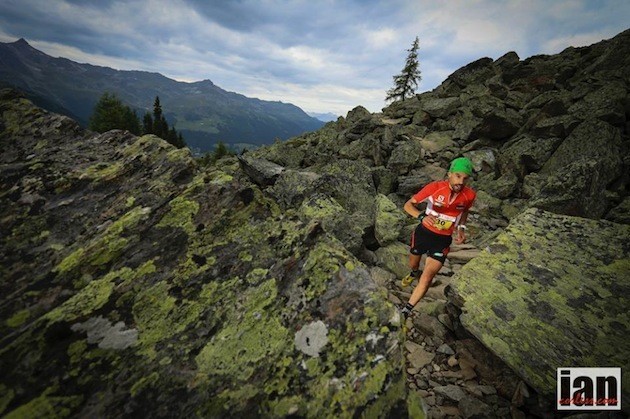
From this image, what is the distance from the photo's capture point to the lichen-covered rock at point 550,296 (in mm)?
5516

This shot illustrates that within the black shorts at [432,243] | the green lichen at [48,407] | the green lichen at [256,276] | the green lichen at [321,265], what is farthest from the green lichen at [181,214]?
the black shorts at [432,243]

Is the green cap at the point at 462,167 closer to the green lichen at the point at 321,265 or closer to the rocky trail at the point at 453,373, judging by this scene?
the rocky trail at the point at 453,373

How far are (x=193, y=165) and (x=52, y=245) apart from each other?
3.13m

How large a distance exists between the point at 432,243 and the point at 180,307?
22.9ft

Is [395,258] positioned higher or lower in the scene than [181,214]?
lower

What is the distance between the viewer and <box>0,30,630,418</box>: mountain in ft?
12.0

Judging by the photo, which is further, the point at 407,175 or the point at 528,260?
the point at 407,175

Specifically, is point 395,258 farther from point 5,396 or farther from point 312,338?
point 5,396

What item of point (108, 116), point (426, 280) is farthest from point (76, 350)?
point (108, 116)

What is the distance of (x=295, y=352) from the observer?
13.2 ft

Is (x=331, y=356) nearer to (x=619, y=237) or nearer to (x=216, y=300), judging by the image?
(x=216, y=300)

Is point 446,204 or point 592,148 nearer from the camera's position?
point 446,204

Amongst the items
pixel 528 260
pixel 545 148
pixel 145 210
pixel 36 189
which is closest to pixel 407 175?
pixel 545 148

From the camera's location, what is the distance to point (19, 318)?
4.01 m
